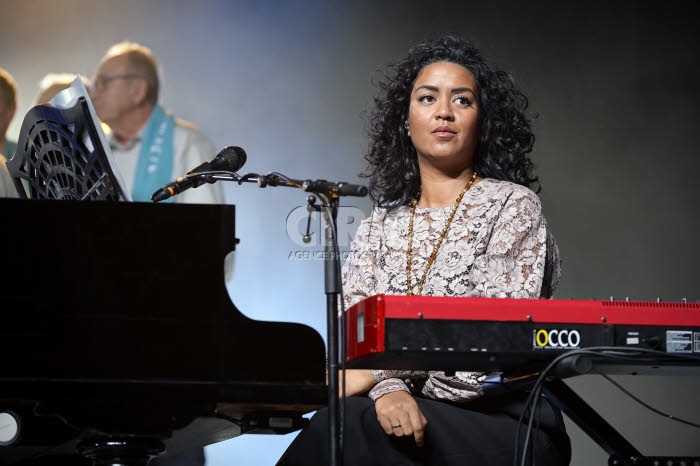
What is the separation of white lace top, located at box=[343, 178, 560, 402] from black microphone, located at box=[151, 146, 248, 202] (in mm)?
632

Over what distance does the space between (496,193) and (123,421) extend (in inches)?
47.6

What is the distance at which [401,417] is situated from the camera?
2.16m

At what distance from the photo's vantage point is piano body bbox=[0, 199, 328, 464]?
1871 mm

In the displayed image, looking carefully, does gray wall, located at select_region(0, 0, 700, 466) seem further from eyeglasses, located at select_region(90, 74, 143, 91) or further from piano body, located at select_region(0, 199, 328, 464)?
piano body, located at select_region(0, 199, 328, 464)

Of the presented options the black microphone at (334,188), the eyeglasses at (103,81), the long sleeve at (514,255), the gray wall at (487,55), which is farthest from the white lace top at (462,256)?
the eyeglasses at (103,81)

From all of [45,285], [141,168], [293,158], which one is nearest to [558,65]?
[293,158]

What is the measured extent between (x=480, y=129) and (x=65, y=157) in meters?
1.22

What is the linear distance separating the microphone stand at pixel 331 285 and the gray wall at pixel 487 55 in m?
2.71

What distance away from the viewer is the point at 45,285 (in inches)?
74.8

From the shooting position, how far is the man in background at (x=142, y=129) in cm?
452

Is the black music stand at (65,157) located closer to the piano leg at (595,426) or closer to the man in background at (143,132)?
the piano leg at (595,426)

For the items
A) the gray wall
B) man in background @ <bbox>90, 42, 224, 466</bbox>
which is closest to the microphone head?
man in background @ <bbox>90, 42, 224, 466</bbox>

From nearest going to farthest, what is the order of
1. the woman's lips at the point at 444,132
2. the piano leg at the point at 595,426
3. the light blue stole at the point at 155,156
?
the piano leg at the point at 595,426 → the woman's lips at the point at 444,132 → the light blue stole at the point at 155,156

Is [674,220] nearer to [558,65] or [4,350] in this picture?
[558,65]
